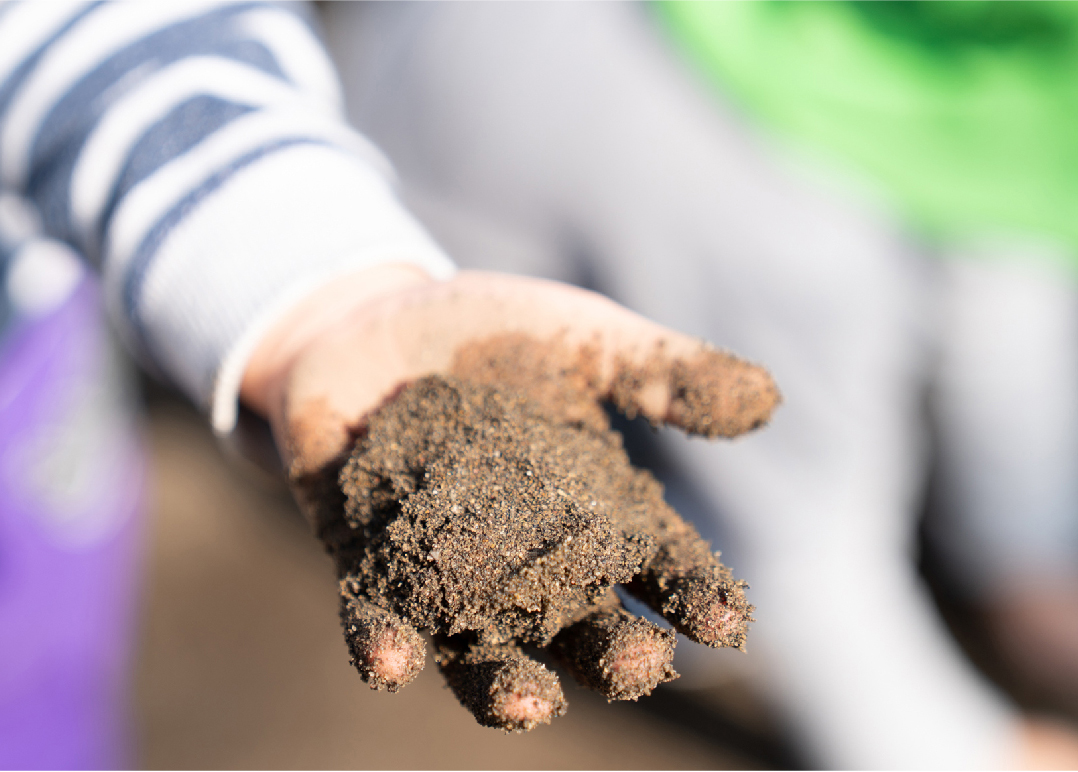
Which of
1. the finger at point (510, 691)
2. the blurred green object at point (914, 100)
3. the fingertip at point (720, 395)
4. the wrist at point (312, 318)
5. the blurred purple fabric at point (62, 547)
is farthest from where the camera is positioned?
the blurred purple fabric at point (62, 547)

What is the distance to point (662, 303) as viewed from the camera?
4.12 ft

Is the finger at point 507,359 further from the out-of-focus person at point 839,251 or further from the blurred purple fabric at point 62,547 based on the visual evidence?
the blurred purple fabric at point 62,547

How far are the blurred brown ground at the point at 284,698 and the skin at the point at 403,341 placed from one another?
47.3 inches

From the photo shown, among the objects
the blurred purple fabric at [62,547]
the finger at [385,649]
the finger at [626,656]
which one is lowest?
the blurred purple fabric at [62,547]

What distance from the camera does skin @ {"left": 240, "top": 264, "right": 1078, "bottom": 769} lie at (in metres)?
0.76

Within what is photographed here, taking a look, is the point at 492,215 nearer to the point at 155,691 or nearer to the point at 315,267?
the point at 315,267

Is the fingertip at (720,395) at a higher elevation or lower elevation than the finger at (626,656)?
higher

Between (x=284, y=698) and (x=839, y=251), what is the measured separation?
1741 mm

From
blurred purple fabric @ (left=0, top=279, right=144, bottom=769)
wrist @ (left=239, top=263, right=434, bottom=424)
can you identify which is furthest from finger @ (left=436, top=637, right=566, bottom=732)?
blurred purple fabric @ (left=0, top=279, right=144, bottom=769)

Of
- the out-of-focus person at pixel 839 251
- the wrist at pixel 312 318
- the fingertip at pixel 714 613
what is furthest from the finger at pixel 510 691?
the out-of-focus person at pixel 839 251

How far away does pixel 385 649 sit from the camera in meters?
0.53

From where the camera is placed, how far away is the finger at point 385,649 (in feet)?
1.72

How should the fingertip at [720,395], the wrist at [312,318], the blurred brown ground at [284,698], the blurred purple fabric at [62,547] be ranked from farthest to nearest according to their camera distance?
the blurred brown ground at [284,698], the blurred purple fabric at [62,547], the wrist at [312,318], the fingertip at [720,395]

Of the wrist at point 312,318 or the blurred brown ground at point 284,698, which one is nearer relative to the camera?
the wrist at point 312,318
